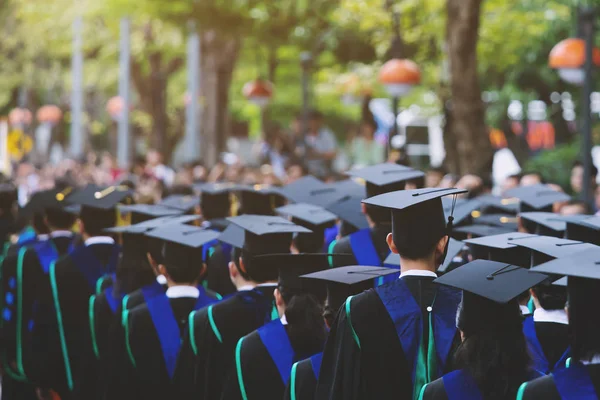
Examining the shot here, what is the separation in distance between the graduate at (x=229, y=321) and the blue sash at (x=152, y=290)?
60 cm

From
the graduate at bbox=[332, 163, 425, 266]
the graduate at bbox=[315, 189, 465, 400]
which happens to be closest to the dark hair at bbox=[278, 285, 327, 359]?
the graduate at bbox=[315, 189, 465, 400]

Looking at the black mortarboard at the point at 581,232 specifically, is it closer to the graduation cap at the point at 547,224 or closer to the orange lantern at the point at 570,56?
the graduation cap at the point at 547,224

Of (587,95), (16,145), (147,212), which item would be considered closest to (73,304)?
(147,212)

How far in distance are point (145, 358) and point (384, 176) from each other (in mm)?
1964

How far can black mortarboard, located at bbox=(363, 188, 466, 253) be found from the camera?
15.3ft

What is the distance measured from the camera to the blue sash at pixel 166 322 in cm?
606

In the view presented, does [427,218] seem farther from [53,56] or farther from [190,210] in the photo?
[53,56]

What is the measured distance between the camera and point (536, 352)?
4.33 m

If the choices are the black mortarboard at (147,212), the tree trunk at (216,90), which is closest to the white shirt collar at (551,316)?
the black mortarboard at (147,212)

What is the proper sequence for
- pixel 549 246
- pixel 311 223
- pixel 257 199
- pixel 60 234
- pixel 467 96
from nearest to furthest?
pixel 549 246
pixel 311 223
pixel 60 234
pixel 257 199
pixel 467 96

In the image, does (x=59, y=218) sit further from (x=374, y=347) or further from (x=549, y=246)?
(x=549, y=246)

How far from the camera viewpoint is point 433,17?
2059 cm

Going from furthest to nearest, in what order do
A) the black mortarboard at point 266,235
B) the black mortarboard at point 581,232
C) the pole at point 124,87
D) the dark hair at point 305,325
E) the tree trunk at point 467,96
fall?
the pole at point 124,87
the tree trunk at point 467,96
the black mortarboard at point 581,232
the black mortarboard at point 266,235
the dark hair at point 305,325

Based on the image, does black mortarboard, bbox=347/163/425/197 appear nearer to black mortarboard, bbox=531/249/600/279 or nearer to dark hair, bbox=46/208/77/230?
dark hair, bbox=46/208/77/230
